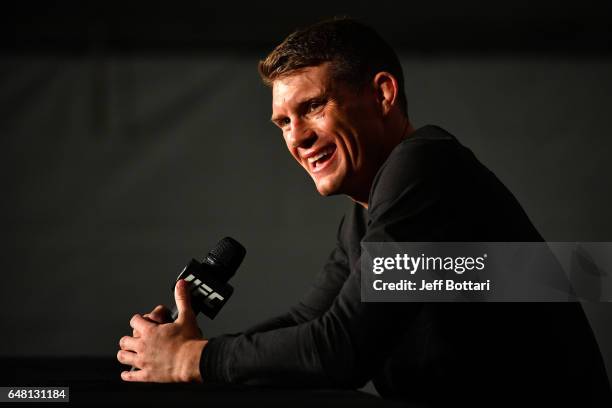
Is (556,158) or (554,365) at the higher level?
(556,158)

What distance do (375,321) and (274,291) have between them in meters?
2.26

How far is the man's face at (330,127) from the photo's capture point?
121 centimetres

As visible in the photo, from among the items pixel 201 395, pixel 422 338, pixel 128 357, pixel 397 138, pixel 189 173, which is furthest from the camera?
pixel 189 173

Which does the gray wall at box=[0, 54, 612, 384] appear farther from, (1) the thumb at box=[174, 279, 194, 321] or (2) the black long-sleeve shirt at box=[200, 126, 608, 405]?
(2) the black long-sleeve shirt at box=[200, 126, 608, 405]

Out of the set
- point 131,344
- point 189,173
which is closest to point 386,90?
point 131,344

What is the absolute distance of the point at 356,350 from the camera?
2.92 feet

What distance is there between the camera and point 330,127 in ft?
4.04

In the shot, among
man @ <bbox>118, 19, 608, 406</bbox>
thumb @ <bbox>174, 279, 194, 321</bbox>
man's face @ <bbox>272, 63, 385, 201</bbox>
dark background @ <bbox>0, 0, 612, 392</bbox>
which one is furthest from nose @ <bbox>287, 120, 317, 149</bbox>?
dark background @ <bbox>0, 0, 612, 392</bbox>

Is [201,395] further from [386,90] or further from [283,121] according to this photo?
[386,90]

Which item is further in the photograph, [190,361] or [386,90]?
[386,90]

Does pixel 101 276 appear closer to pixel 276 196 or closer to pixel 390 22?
pixel 276 196

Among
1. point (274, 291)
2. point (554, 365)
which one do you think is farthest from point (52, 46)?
point (554, 365)

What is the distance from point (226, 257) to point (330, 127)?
31cm

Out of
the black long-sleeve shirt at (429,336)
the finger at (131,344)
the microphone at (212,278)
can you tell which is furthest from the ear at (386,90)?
the finger at (131,344)
